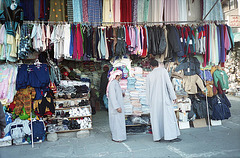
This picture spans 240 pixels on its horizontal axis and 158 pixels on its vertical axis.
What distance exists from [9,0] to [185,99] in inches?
206

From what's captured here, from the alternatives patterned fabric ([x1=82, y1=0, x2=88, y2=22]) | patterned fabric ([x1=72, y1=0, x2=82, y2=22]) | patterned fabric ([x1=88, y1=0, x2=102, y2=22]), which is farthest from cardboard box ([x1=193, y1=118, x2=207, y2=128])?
patterned fabric ([x1=72, y1=0, x2=82, y2=22])

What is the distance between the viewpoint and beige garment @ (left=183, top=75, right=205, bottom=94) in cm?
588

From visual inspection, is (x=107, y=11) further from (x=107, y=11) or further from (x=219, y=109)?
(x=219, y=109)

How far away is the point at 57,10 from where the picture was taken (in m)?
5.72

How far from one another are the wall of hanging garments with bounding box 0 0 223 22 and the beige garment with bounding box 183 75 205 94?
1.84 meters

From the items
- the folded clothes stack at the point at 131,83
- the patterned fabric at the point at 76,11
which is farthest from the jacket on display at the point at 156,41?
the patterned fabric at the point at 76,11

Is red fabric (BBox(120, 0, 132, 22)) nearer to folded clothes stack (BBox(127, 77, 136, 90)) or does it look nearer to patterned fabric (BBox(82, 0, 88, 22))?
patterned fabric (BBox(82, 0, 88, 22))

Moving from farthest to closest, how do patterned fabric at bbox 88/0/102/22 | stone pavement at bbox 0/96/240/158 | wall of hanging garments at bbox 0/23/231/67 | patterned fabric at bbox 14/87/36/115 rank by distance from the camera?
patterned fabric at bbox 88/0/102/22 < wall of hanging garments at bbox 0/23/231/67 < patterned fabric at bbox 14/87/36/115 < stone pavement at bbox 0/96/240/158

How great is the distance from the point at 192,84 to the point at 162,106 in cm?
164

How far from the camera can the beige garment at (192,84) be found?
5.88 m

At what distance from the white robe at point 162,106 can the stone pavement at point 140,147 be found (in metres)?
0.25

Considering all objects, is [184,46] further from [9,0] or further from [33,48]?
[9,0]

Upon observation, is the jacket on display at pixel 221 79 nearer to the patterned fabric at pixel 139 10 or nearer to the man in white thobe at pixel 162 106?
the man in white thobe at pixel 162 106

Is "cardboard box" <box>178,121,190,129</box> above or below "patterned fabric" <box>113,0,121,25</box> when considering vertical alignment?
below
